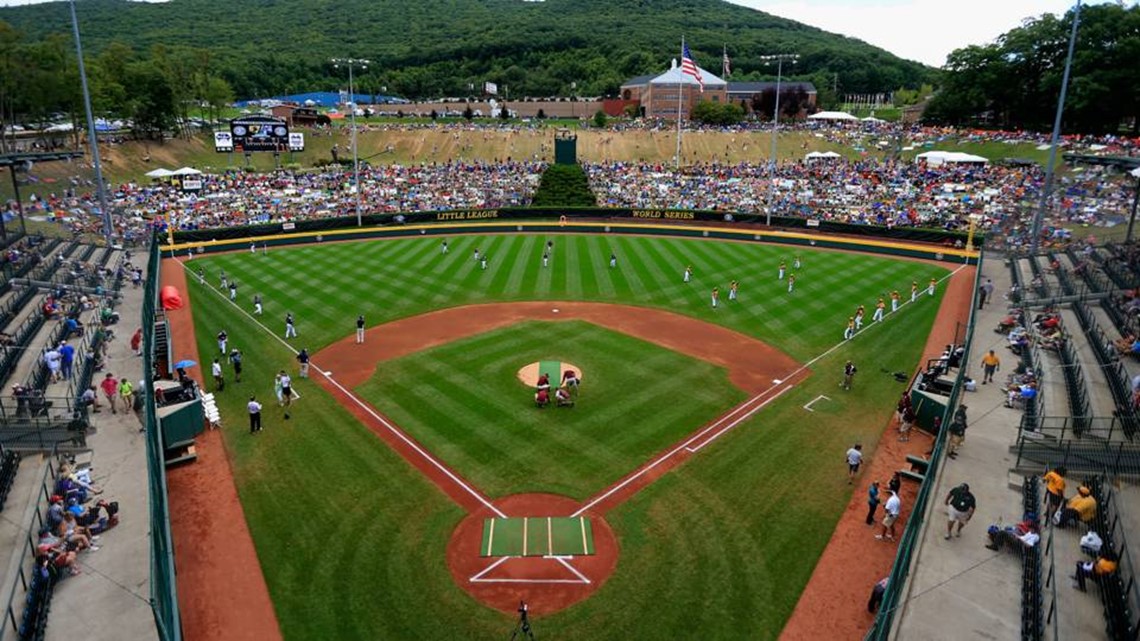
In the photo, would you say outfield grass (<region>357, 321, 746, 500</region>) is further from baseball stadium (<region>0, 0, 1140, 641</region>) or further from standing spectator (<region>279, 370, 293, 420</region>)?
standing spectator (<region>279, 370, 293, 420</region>)

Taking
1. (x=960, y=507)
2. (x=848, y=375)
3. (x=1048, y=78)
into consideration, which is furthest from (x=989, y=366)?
(x=1048, y=78)

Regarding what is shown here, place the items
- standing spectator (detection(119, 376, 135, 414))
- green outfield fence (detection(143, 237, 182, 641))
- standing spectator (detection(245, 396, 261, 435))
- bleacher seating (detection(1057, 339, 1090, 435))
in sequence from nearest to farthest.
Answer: green outfield fence (detection(143, 237, 182, 641)), bleacher seating (detection(1057, 339, 1090, 435)), standing spectator (detection(245, 396, 261, 435)), standing spectator (detection(119, 376, 135, 414))

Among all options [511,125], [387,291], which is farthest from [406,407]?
[511,125]

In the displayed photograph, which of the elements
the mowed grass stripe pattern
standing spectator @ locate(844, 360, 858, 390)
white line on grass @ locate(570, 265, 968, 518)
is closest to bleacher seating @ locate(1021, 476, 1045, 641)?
white line on grass @ locate(570, 265, 968, 518)

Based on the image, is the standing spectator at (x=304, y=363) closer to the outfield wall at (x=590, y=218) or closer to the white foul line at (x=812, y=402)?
the white foul line at (x=812, y=402)

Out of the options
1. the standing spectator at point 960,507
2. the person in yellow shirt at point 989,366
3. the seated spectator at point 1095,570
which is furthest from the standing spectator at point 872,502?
the person in yellow shirt at point 989,366

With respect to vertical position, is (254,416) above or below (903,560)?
below

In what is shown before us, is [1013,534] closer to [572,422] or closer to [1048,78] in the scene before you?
[572,422]
